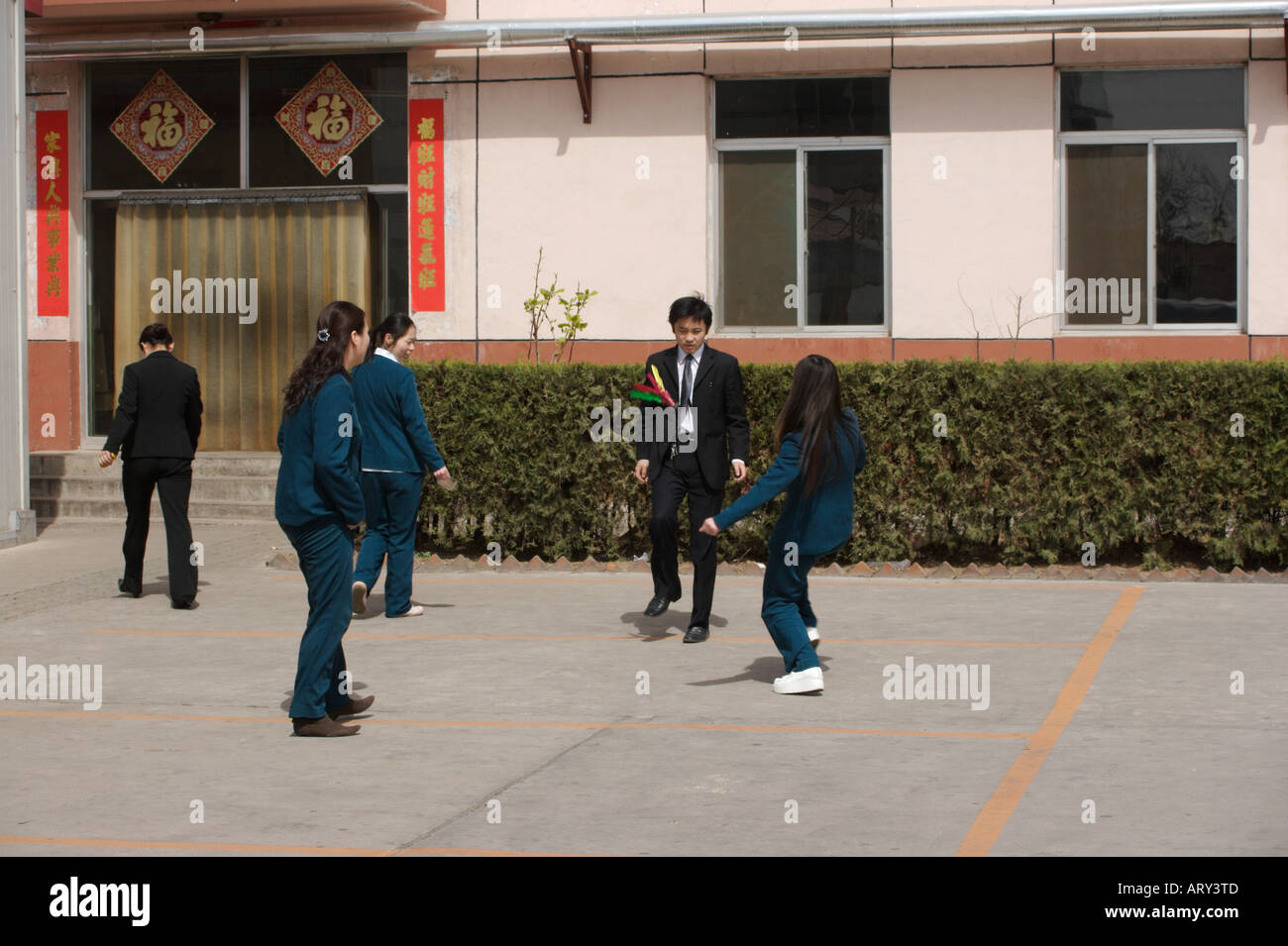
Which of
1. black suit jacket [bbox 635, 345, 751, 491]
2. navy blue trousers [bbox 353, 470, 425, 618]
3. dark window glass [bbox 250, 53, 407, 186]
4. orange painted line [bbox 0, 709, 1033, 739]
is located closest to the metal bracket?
dark window glass [bbox 250, 53, 407, 186]

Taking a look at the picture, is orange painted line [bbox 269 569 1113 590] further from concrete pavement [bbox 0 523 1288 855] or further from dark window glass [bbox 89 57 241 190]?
dark window glass [bbox 89 57 241 190]

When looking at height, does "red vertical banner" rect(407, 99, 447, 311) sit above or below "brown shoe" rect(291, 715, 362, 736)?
above

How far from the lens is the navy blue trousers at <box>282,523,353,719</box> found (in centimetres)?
714

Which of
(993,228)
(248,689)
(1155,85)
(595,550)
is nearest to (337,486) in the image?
(248,689)

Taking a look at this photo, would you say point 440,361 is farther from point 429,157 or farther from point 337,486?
point 337,486

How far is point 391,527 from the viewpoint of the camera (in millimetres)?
10305

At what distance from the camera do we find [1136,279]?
51.1 feet

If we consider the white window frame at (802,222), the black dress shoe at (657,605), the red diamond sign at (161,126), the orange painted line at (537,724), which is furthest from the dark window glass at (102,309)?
the orange painted line at (537,724)

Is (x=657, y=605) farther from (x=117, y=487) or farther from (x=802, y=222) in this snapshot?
(x=117, y=487)

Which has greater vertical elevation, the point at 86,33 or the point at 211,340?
the point at 86,33

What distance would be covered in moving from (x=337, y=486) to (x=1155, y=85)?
11.0 meters

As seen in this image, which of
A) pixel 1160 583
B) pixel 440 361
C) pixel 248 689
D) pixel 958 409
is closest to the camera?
pixel 248 689

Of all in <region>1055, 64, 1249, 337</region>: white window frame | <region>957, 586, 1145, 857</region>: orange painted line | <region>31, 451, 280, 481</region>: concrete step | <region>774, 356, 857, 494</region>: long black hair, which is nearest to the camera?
<region>957, 586, 1145, 857</region>: orange painted line

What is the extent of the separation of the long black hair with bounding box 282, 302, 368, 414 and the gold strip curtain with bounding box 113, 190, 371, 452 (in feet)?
31.2
